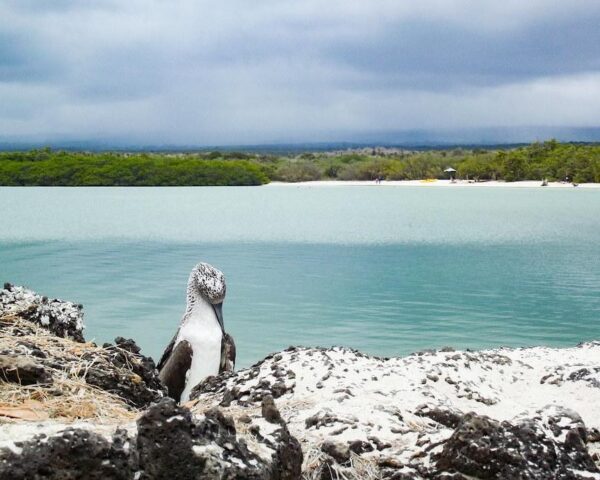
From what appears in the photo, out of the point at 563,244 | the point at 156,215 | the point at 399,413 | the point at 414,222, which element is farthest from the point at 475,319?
the point at 156,215

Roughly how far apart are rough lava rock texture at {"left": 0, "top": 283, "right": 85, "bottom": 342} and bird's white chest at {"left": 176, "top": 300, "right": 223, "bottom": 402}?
754 millimetres

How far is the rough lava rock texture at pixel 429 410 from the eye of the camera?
247 centimetres

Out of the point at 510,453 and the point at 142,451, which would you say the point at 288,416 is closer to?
the point at 510,453

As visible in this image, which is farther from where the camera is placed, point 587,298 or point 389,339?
point 587,298

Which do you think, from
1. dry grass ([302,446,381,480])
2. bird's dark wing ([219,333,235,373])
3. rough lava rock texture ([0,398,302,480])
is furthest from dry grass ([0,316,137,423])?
bird's dark wing ([219,333,235,373])

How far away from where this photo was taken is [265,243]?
23766 millimetres

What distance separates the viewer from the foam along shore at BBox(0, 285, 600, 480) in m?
2.04

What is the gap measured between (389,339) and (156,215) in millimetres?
27401

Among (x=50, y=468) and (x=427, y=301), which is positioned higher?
(x=50, y=468)

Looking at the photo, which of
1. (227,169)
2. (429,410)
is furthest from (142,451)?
(227,169)

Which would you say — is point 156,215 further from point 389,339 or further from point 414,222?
point 389,339

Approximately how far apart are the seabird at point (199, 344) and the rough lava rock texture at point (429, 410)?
0.58 meters

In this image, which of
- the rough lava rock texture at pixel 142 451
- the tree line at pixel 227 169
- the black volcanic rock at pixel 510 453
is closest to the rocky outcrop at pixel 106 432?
the rough lava rock texture at pixel 142 451

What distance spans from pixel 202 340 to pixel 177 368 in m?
0.23
